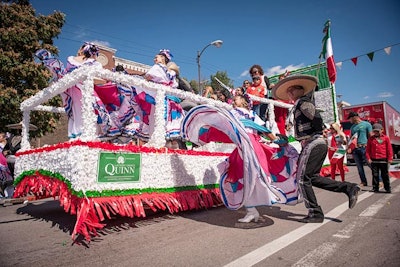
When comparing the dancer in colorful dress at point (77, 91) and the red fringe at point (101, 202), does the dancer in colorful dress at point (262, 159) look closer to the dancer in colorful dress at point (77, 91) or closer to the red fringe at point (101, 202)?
the red fringe at point (101, 202)

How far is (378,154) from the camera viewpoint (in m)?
6.21

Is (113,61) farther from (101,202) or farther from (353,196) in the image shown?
(353,196)

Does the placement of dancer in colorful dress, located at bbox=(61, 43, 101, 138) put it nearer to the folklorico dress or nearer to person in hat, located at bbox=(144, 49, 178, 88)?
the folklorico dress

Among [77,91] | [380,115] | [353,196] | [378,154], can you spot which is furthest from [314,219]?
[380,115]

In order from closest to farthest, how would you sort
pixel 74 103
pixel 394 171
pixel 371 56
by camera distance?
pixel 74 103
pixel 394 171
pixel 371 56

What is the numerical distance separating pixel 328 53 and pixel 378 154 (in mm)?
3569

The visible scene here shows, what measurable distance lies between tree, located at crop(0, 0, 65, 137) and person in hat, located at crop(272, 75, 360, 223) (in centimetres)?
1190

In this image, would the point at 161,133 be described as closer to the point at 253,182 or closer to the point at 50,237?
the point at 253,182

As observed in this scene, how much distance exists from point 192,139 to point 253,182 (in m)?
1.30

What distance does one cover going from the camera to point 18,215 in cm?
487

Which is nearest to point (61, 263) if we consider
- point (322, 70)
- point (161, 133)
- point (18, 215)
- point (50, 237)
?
point (50, 237)

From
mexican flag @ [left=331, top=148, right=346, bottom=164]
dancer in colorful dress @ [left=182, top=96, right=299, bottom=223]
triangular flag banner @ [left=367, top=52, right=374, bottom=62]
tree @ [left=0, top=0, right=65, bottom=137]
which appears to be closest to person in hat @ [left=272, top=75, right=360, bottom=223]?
dancer in colorful dress @ [left=182, top=96, right=299, bottom=223]

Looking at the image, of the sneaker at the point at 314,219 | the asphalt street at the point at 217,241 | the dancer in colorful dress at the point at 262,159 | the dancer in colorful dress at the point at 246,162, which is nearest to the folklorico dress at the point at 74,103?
the asphalt street at the point at 217,241

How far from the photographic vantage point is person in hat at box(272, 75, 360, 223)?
3.51 meters
